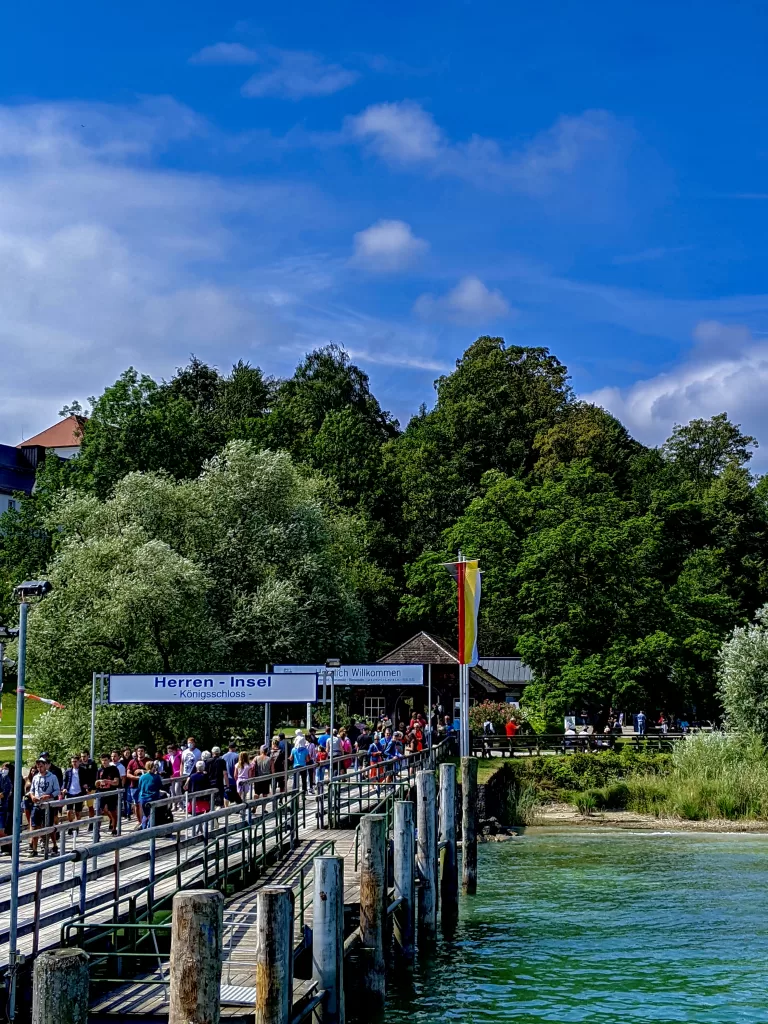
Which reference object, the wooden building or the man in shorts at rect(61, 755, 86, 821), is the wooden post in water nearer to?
the man in shorts at rect(61, 755, 86, 821)

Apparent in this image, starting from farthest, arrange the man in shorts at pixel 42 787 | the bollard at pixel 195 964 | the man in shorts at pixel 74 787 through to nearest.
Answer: the man in shorts at pixel 74 787, the man in shorts at pixel 42 787, the bollard at pixel 195 964

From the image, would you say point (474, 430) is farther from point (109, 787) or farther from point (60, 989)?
point (60, 989)

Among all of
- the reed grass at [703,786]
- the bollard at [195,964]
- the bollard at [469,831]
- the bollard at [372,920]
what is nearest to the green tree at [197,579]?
the reed grass at [703,786]

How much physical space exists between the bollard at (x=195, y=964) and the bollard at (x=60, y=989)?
159cm

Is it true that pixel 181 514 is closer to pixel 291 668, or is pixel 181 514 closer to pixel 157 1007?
pixel 291 668

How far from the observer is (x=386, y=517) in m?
81.9

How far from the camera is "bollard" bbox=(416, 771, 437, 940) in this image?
22750mm

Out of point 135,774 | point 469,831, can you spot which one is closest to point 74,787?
point 135,774

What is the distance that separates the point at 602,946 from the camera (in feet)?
74.7

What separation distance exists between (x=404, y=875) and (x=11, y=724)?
47517mm

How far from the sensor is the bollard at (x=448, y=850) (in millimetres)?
25969

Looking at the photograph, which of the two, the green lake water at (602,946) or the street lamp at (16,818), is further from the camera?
the green lake water at (602,946)

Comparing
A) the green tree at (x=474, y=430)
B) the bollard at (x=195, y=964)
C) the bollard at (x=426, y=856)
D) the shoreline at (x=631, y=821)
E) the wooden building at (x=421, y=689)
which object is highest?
the green tree at (x=474, y=430)

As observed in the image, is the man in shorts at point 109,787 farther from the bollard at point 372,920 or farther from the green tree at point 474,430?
the green tree at point 474,430
